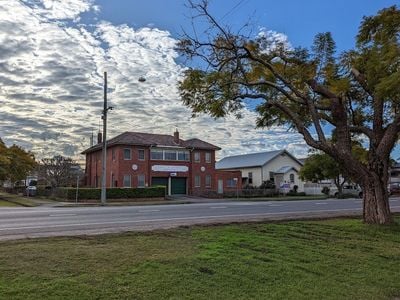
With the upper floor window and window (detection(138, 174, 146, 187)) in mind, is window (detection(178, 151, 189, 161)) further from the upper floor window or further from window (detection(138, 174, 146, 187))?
window (detection(138, 174, 146, 187))

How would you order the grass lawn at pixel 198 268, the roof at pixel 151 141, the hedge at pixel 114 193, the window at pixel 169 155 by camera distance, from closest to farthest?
the grass lawn at pixel 198 268 → the hedge at pixel 114 193 → the roof at pixel 151 141 → the window at pixel 169 155

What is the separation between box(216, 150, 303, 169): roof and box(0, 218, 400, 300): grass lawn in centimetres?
5682

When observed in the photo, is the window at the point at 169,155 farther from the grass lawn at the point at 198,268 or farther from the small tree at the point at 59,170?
the grass lawn at the point at 198,268

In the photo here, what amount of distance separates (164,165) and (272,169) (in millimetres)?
22104

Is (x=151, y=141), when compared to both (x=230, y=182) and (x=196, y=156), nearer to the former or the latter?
(x=196, y=156)

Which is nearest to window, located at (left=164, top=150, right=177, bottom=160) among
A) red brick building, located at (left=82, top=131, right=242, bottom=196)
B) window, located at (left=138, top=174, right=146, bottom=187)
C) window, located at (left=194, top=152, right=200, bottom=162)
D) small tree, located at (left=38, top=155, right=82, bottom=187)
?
red brick building, located at (left=82, top=131, right=242, bottom=196)

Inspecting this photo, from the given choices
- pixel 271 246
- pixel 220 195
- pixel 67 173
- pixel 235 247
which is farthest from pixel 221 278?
pixel 67 173

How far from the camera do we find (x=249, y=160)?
71938 millimetres

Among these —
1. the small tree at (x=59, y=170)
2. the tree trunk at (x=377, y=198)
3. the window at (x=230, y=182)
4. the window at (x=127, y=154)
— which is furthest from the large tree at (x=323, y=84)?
the small tree at (x=59, y=170)

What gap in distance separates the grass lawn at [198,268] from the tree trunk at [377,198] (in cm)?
343

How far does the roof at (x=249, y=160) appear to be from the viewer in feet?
222

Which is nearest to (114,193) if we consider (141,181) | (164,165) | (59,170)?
(141,181)

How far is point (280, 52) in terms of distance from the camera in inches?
603

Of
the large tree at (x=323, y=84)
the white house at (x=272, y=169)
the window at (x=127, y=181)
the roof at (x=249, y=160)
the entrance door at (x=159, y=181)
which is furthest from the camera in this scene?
the roof at (x=249, y=160)
